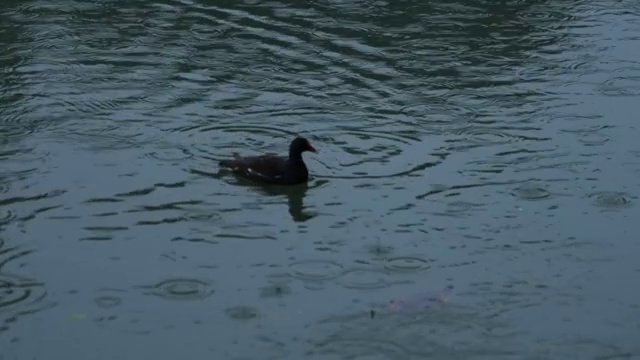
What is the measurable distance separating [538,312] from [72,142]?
6095 mm

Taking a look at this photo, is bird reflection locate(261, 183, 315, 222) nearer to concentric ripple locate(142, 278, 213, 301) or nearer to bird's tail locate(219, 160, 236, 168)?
bird's tail locate(219, 160, 236, 168)

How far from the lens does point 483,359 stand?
1145cm

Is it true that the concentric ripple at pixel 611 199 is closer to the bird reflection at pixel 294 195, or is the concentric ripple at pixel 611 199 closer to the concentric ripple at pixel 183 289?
the bird reflection at pixel 294 195

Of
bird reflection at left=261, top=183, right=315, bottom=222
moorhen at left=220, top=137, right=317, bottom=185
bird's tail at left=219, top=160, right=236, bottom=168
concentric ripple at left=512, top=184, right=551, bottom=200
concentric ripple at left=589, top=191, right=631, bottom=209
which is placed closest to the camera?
bird reflection at left=261, top=183, right=315, bottom=222

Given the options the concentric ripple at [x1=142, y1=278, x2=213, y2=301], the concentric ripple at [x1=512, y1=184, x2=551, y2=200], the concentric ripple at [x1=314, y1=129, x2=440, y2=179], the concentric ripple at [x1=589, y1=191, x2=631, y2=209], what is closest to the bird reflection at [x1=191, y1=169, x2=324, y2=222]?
the concentric ripple at [x1=314, y1=129, x2=440, y2=179]

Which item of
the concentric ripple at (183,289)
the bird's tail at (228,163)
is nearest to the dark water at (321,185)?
the concentric ripple at (183,289)

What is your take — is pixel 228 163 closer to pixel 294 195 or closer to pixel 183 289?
pixel 294 195

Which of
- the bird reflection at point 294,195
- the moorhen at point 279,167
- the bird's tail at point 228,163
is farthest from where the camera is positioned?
the bird's tail at point 228,163

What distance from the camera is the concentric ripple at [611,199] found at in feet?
48.4

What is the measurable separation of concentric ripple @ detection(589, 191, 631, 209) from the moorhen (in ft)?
9.48

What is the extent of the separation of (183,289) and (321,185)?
3.07m

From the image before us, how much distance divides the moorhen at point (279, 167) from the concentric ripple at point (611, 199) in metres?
2.89

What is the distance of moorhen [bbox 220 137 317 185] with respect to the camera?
1525cm

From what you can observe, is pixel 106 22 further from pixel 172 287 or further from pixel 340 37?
pixel 172 287
